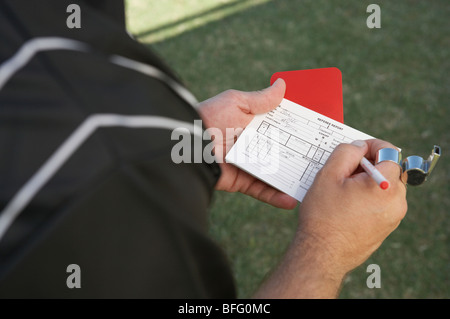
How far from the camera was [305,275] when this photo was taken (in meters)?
0.88

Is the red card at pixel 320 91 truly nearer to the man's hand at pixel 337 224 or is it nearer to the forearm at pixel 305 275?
the man's hand at pixel 337 224

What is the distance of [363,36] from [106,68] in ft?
11.3

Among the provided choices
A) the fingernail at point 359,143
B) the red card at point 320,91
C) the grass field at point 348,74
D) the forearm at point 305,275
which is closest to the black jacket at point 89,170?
the forearm at point 305,275

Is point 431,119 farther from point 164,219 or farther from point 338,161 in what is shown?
point 164,219

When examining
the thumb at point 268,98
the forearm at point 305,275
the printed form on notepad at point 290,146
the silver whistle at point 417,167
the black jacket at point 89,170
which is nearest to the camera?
the black jacket at point 89,170

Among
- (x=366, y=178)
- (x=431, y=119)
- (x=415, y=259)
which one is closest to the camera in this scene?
(x=366, y=178)

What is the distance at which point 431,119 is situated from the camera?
9.21ft

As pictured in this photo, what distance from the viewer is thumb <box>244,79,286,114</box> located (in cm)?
125

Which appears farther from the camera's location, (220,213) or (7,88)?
(220,213)

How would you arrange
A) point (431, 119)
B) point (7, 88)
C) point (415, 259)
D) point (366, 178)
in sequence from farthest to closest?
point (431, 119)
point (415, 259)
point (366, 178)
point (7, 88)

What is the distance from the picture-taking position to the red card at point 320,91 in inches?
49.3

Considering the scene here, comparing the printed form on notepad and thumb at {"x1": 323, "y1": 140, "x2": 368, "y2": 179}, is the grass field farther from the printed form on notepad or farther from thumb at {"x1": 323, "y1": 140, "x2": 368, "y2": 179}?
thumb at {"x1": 323, "y1": 140, "x2": 368, "y2": 179}

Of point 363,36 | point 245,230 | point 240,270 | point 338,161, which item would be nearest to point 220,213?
point 245,230

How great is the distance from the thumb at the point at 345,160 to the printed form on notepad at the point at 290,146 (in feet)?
0.32
